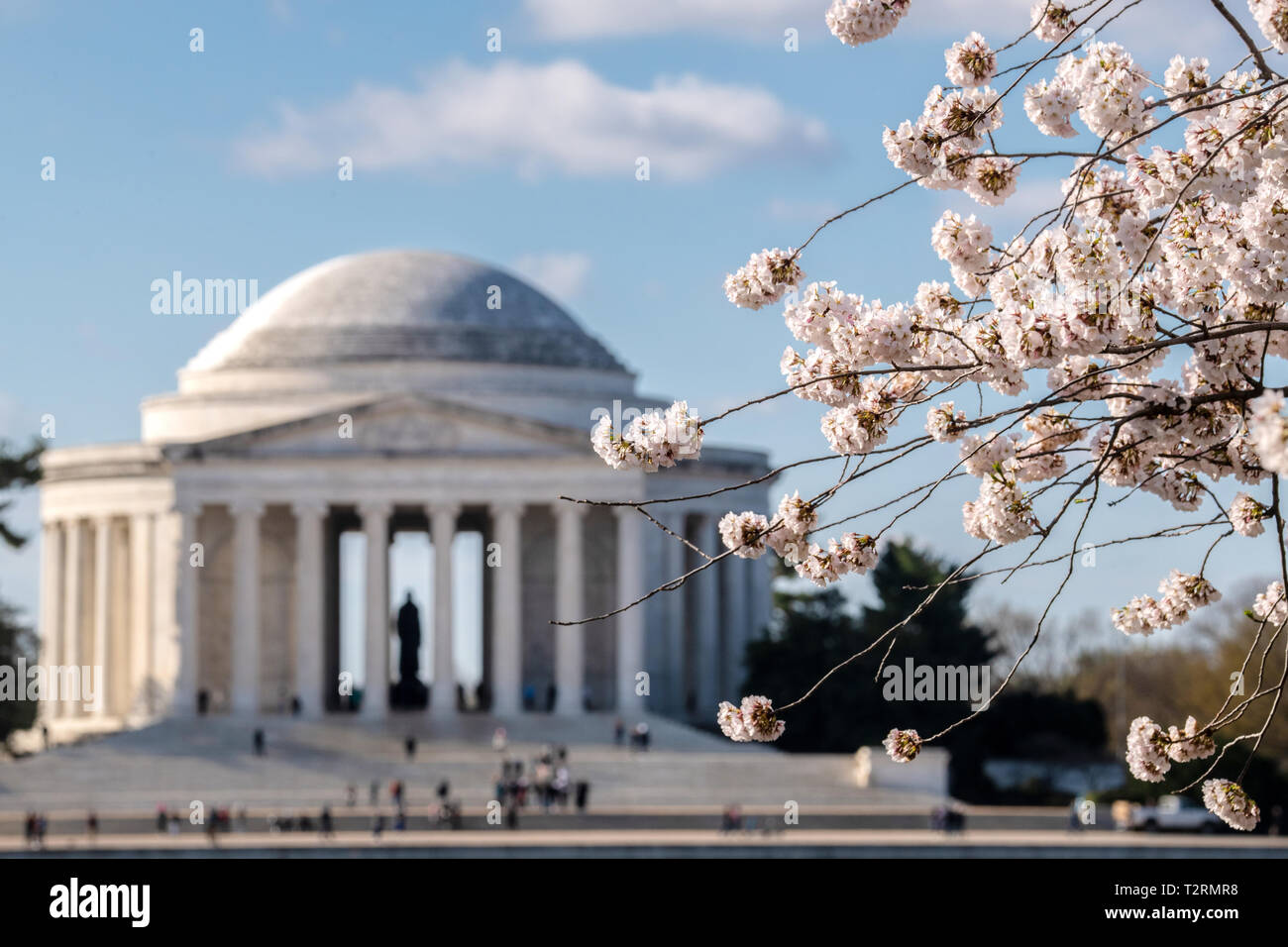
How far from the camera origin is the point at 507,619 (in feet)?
319

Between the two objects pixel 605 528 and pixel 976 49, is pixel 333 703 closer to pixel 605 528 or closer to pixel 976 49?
pixel 605 528

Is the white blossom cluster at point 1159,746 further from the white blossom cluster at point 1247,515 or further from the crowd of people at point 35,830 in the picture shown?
the crowd of people at point 35,830

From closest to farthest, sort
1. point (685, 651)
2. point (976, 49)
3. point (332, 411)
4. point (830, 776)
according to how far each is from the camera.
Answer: point (976, 49) → point (830, 776) → point (332, 411) → point (685, 651)

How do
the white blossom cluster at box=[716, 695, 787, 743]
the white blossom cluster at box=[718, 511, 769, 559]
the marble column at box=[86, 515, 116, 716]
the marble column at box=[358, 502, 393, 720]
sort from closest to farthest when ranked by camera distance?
the white blossom cluster at box=[716, 695, 787, 743] → the white blossom cluster at box=[718, 511, 769, 559] → the marble column at box=[358, 502, 393, 720] → the marble column at box=[86, 515, 116, 716]

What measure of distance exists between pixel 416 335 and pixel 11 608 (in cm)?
2159

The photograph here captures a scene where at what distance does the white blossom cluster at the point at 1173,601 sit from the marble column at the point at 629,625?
7683 cm

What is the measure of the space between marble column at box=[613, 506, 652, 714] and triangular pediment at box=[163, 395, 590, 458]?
4.18 m

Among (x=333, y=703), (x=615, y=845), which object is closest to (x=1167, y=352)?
(x=615, y=845)

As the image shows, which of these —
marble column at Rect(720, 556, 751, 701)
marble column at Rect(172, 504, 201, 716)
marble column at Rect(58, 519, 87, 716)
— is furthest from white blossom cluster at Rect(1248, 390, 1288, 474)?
marble column at Rect(58, 519, 87, 716)

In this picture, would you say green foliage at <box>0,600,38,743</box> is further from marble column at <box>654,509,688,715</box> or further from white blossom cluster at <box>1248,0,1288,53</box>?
white blossom cluster at <box>1248,0,1288,53</box>

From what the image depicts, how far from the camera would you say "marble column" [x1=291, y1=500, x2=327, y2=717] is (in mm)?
97188

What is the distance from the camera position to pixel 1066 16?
18266 mm

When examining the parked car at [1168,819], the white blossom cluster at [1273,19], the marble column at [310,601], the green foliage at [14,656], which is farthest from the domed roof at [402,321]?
the white blossom cluster at [1273,19]

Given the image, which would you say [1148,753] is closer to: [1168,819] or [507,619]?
[1168,819]
